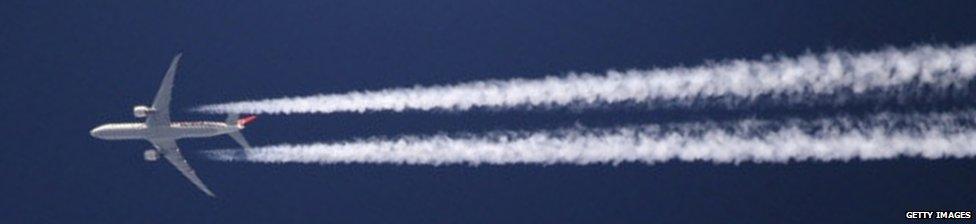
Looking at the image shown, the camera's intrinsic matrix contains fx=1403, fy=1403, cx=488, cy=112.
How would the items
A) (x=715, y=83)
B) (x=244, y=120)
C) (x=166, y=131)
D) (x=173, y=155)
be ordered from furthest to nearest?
(x=173, y=155), (x=166, y=131), (x=244, y=120), (x=715, y=83)

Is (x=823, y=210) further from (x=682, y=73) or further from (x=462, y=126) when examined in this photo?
(x=682, y=73)

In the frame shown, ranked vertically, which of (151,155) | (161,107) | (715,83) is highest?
(161,107)

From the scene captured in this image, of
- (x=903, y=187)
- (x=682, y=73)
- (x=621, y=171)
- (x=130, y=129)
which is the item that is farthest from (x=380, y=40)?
(x=682, y=73)

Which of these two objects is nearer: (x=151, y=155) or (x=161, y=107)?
(x=161, y=107)

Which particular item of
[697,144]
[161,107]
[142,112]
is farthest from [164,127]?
[697,144]

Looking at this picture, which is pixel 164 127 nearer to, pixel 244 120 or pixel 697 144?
pixel 244 120

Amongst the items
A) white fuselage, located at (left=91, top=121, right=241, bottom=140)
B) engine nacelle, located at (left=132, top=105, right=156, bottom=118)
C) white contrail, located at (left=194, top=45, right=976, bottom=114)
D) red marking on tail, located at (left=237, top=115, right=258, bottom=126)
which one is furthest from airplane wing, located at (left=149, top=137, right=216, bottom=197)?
white contrail, located at (left=194, top=45, right=976, bottom=114)
